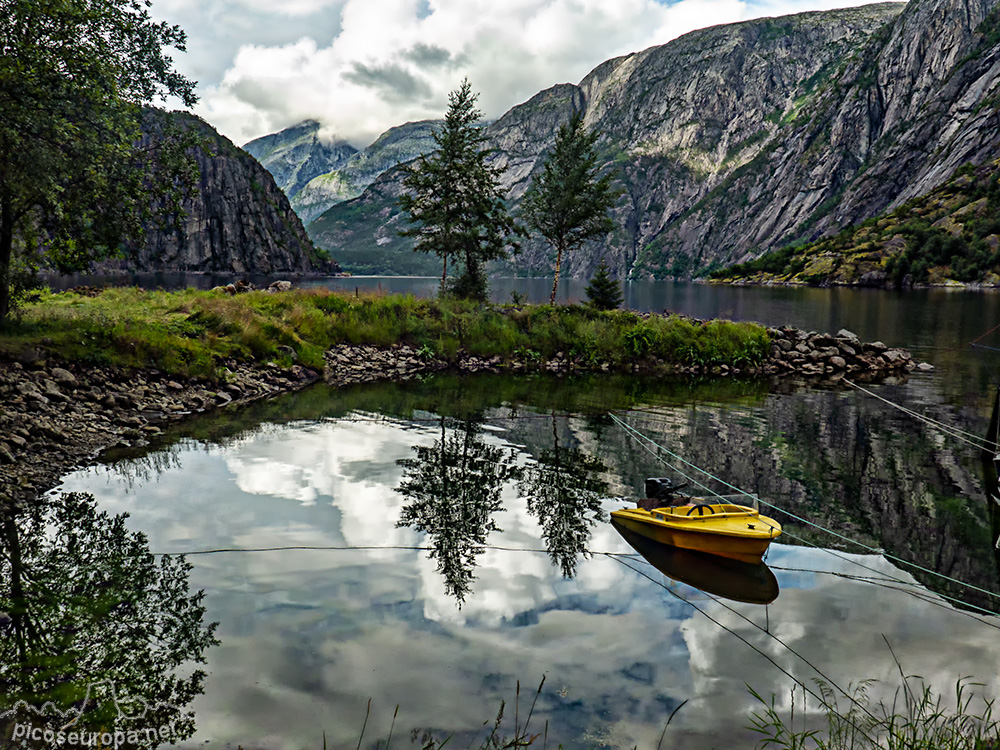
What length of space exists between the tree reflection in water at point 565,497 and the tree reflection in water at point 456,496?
2.61 ft

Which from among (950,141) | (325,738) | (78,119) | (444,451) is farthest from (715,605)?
(950,141)

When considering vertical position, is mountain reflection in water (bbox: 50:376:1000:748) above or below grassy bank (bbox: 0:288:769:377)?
below

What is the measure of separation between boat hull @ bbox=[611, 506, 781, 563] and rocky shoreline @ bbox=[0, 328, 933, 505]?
40.1 ft

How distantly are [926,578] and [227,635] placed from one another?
11.0 meters

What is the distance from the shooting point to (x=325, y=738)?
216 inches

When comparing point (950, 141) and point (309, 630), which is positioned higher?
point (950, 141)

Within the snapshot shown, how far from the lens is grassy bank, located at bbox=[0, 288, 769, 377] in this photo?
2397 centimetres

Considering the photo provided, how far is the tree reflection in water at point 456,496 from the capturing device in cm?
986

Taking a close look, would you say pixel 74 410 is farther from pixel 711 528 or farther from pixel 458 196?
pixel 458 196

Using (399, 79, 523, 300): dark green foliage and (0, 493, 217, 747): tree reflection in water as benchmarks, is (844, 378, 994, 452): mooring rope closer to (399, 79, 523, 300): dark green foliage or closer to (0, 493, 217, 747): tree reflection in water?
(0, 493, 217, 747): tree reflection in water

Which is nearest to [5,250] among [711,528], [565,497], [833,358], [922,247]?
[565,497]

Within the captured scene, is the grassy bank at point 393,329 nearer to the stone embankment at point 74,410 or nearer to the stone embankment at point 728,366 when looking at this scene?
the stone embankment at point 728,366

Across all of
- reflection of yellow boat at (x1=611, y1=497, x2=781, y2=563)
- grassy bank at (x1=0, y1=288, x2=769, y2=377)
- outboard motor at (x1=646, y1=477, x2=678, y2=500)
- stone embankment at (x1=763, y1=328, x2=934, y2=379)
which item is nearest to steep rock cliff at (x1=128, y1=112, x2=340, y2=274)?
grassy bank at (x1=0, y1=288, x2=769, y2=377)

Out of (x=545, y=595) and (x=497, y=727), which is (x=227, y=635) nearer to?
(x=497, y=727)
